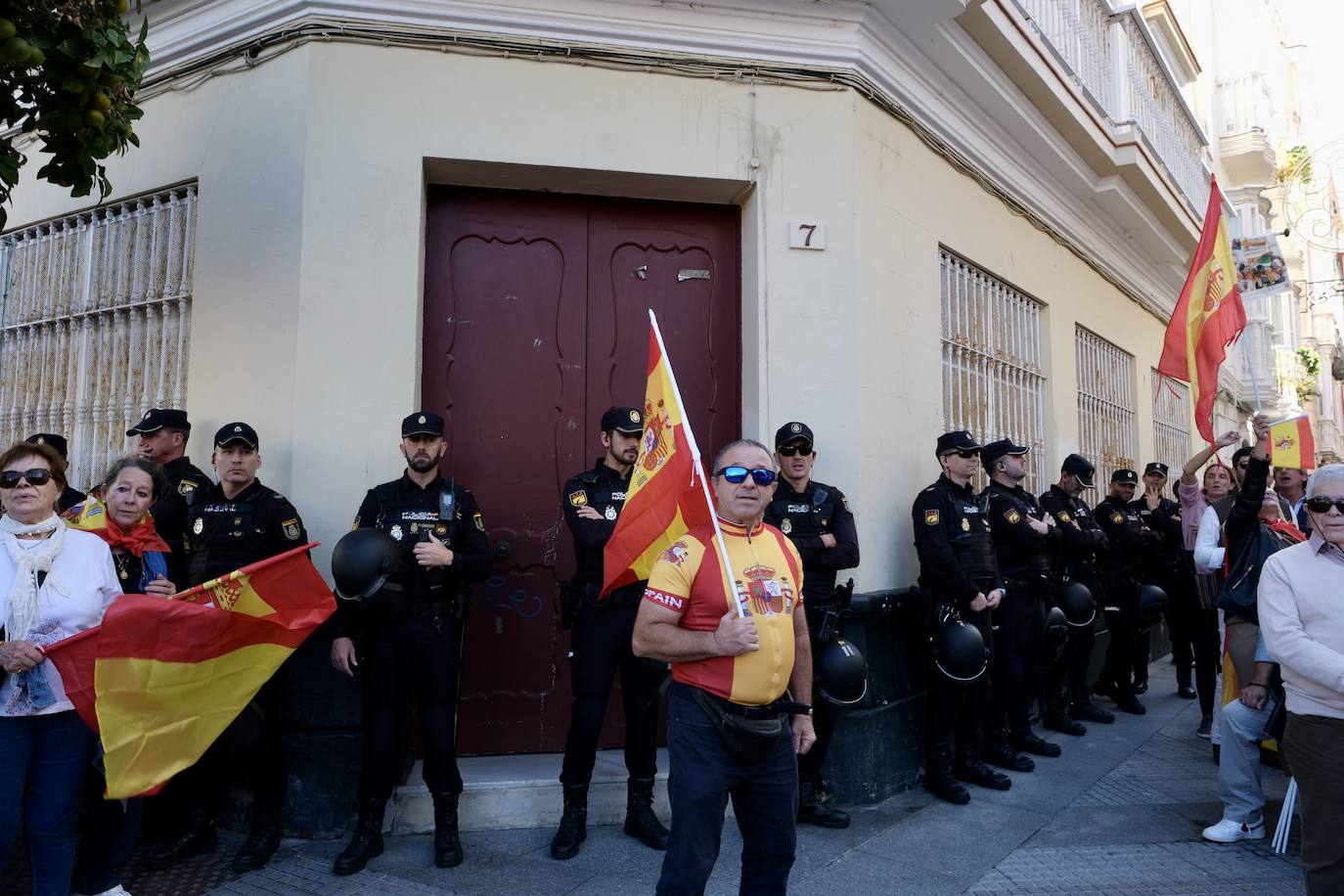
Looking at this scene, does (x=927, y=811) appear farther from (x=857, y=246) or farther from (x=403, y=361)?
(x=403, y=361)

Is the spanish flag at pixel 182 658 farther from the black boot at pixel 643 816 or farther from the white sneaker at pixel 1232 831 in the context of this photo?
the white sneaker at pixel 1232 831

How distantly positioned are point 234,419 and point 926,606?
423 centimetres

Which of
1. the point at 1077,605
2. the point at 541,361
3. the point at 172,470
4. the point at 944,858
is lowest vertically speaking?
the point at 944,858

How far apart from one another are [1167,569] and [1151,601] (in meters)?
0.88

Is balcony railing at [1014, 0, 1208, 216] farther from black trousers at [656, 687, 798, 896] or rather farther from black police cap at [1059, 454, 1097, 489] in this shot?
black trousers at [656, 687, 798, 896]

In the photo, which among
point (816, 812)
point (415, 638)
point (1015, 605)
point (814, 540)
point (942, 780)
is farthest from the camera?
point (1015, 605)

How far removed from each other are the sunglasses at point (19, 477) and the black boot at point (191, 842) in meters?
1.96

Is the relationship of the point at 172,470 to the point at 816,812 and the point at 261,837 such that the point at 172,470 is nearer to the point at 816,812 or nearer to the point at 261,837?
the point at 261,837

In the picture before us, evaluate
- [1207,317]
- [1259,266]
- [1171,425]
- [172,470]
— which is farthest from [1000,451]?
[1171,425]

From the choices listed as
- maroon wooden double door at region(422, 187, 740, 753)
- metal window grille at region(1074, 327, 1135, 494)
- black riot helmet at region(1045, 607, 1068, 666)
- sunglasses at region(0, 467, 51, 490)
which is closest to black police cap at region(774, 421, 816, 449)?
maroon wooden double door at region(422, 187, 740, 753)

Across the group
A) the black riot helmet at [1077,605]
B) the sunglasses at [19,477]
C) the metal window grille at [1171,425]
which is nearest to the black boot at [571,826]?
the sunglasses at [19,477]

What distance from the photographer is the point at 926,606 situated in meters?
5.43

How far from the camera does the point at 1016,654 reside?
6000mm

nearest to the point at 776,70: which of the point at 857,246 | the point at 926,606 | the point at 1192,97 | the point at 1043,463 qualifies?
the point at 857,246
